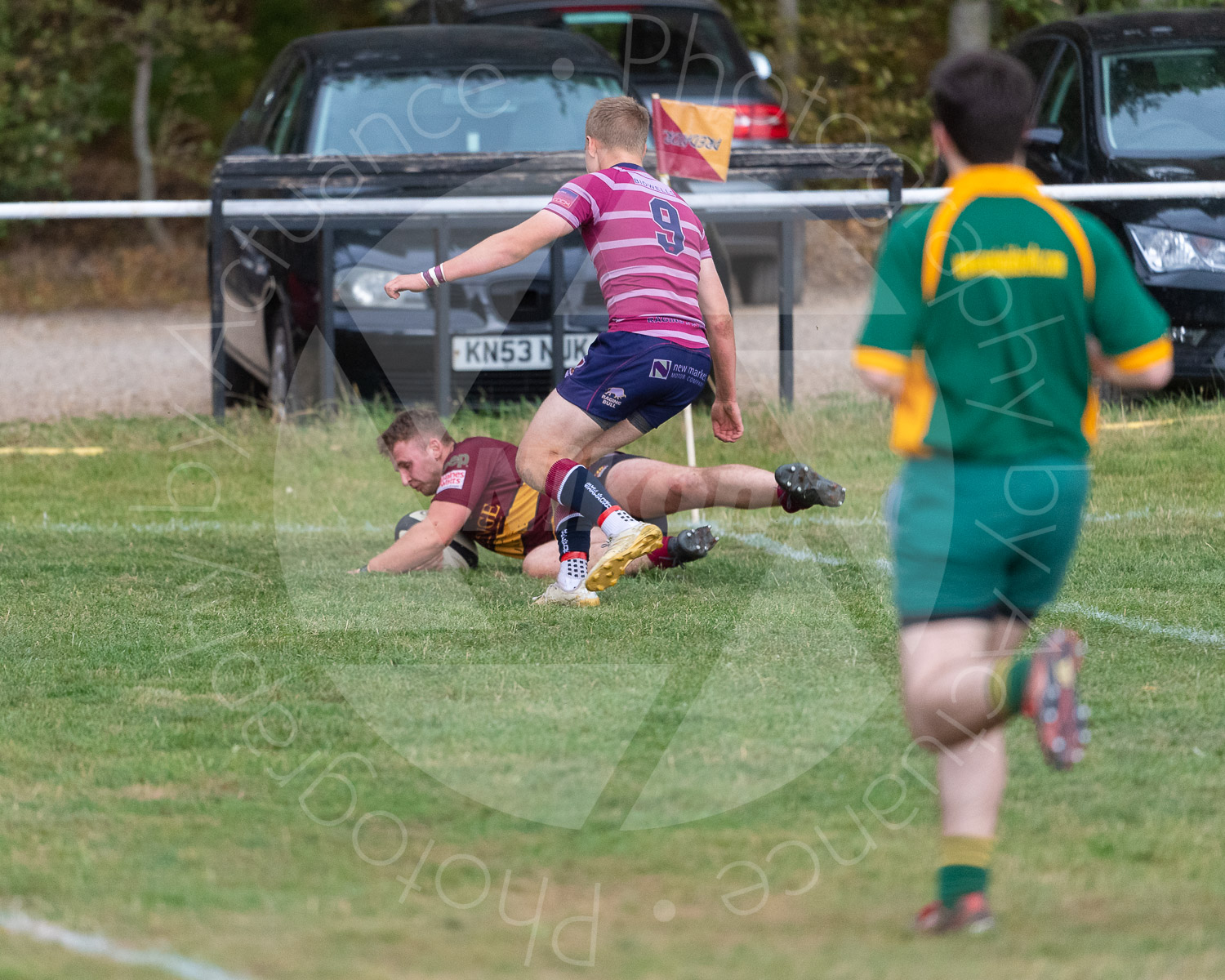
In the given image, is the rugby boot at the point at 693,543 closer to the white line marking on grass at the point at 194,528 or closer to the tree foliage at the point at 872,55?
the white line marking on grass at the point at 194,528

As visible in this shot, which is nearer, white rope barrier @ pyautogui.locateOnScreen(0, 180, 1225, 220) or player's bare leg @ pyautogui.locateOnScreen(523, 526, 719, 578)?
player's bare leg @ pyautogui.locateOnScreen(523, 526, 719, 578)

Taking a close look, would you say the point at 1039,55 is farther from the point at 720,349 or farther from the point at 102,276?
the point at 102,276

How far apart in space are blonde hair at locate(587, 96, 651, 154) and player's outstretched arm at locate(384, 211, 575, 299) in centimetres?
47

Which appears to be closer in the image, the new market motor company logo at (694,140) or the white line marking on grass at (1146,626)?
the white line marking on grass at (1146,626)

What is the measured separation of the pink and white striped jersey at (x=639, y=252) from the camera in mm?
5559

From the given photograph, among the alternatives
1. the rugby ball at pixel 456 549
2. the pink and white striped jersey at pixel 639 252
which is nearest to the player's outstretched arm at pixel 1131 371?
the pink and white striped jersey at pixel 639 252

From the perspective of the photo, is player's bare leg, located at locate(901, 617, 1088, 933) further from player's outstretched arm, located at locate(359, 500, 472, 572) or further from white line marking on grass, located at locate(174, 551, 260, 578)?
white line marking on grass, located at locate(174, 551, 260, 578)

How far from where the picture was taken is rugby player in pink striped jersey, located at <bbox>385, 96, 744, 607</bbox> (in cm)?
555

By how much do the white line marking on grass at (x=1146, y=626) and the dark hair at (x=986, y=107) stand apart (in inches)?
100

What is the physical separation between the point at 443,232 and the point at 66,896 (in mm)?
6147

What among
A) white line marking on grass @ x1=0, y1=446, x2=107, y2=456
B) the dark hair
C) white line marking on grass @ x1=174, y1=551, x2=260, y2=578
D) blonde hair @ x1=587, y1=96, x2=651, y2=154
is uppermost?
the dark hair

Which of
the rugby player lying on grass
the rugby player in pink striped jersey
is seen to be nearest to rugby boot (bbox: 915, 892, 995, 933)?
the rugby player in pink striped jersey

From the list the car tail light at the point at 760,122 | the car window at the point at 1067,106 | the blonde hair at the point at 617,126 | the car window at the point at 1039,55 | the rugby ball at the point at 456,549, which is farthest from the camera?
the car tail light at the point at 760,122

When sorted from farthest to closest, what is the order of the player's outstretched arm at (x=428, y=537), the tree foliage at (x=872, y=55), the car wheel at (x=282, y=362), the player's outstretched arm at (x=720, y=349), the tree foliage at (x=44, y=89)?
the tree foliage at (x=44, y=89)
the tree foliage at (x=872, y=55)
the car wheel at (x=282, y=362)
the player's outstretched arm at (x=428, y=537)
the player's outstretched arm at (x=720, y=349)
